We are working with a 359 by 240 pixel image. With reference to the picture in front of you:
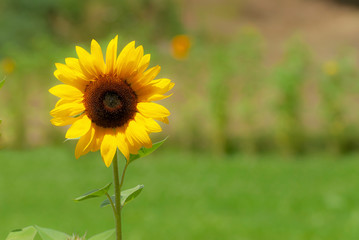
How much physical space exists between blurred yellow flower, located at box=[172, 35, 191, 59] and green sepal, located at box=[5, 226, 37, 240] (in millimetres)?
8172

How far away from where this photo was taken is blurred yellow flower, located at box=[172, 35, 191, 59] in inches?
357

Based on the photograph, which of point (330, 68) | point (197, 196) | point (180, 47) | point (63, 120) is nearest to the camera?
point (63, 120)

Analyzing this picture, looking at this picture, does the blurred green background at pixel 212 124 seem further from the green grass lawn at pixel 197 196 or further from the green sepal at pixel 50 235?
the green sepal at pixel 50 235

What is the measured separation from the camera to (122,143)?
915 millimetres

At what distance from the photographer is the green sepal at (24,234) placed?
3.05ft

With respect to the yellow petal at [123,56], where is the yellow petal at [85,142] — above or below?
below

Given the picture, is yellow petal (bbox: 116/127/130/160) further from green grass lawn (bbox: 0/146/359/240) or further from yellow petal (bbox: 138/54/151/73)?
green grass lawn (bbox: 0/146/359/240)

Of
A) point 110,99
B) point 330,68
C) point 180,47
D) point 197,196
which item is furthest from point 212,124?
point 110,99

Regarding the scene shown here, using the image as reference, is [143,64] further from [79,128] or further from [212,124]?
[212,124]

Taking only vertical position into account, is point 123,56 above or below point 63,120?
above

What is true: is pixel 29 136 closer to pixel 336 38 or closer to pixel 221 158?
pixel 221 158

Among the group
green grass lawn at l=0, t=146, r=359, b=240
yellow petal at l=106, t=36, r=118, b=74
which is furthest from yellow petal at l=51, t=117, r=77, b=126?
green grass lawn at l=0, t=146, r=359, b=240

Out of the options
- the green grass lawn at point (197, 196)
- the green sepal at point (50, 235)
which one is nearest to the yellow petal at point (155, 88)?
the green sepal at point (50, 235)

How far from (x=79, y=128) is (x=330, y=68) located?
25.2 feet
